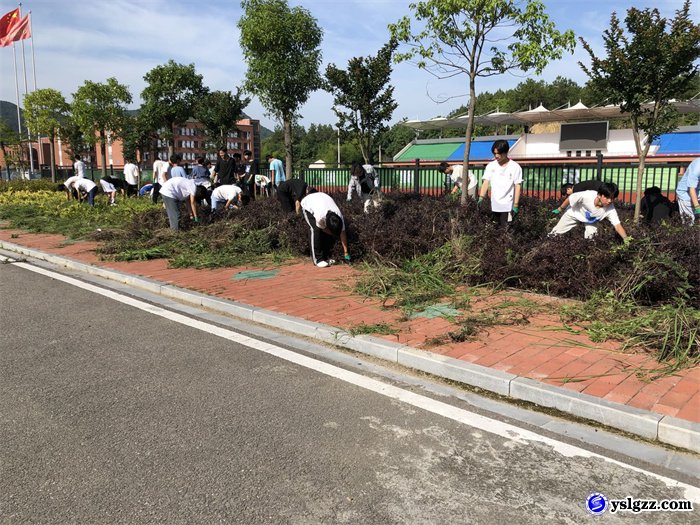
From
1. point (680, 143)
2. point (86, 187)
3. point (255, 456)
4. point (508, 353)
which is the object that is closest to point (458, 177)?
point (508, 353)

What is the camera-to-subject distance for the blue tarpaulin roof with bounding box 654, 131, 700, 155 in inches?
1159

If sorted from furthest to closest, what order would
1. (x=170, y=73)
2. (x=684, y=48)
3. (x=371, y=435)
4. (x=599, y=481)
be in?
(x=170, y=73)
(x=684, y=48)
(x=371, y=435)
(x=599, y=481)

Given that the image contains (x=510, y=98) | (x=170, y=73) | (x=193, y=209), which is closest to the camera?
(x=193, y=209)

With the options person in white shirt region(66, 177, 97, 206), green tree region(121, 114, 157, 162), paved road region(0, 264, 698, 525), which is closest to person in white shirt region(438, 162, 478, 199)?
paved road region(0, 264, 698, 525)

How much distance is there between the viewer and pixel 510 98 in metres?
83.5

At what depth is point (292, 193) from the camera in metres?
9.94

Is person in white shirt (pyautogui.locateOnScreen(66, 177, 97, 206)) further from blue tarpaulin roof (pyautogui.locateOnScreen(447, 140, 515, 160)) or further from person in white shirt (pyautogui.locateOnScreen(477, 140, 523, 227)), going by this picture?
blue tarpaulin roof (pyautogui.locateOnScreen(447, 140, 515, 160))

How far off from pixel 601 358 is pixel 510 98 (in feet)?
283

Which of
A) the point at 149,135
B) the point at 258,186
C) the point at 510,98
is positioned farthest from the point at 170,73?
the point at 510,98

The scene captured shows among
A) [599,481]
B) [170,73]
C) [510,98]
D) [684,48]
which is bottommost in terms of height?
[599,481]

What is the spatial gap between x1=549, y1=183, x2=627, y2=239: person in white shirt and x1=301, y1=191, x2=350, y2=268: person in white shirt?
10.6ft

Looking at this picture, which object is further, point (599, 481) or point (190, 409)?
point (190, 409)

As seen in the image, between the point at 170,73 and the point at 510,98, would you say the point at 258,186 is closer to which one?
the point at 170,73

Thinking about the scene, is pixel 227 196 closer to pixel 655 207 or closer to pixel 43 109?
pixel 655 207
